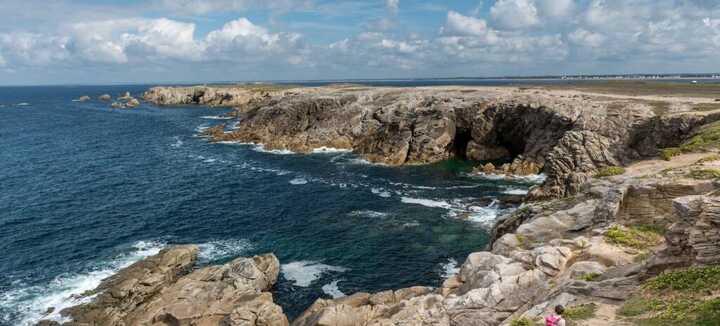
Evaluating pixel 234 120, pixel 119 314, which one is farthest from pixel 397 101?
pixel 119 314

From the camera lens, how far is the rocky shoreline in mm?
17734

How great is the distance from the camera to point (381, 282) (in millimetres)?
36844

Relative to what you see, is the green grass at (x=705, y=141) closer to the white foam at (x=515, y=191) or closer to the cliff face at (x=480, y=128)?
the cliff face at (x=480, y=128)

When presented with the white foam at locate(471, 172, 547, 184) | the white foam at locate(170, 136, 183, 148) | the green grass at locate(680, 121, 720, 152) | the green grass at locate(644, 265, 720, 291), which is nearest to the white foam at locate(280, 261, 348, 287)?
the green grass at locate(644, 265, 720, 291)

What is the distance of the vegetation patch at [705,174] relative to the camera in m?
26.4

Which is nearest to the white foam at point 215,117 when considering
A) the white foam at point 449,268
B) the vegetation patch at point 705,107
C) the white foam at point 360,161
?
the white foam at point 360,161

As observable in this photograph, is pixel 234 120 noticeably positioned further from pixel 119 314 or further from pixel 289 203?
pixel 119 314

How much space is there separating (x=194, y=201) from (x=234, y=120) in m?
86.5

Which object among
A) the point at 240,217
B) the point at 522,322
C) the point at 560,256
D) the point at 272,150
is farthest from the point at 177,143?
the point at 522,322

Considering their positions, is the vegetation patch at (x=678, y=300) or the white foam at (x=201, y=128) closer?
the vegetation patch at (x=678, y=300)

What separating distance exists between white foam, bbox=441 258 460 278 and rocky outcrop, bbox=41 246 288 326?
13.8 m

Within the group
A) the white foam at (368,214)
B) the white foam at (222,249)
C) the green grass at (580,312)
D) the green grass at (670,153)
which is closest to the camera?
the green grass at (580,312)

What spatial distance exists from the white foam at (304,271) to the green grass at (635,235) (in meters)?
21.5

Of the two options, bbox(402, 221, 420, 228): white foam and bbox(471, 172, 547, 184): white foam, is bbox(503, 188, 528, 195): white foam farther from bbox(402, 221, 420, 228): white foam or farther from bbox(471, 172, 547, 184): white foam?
bbox(402, 221, 420, 228): white foam
